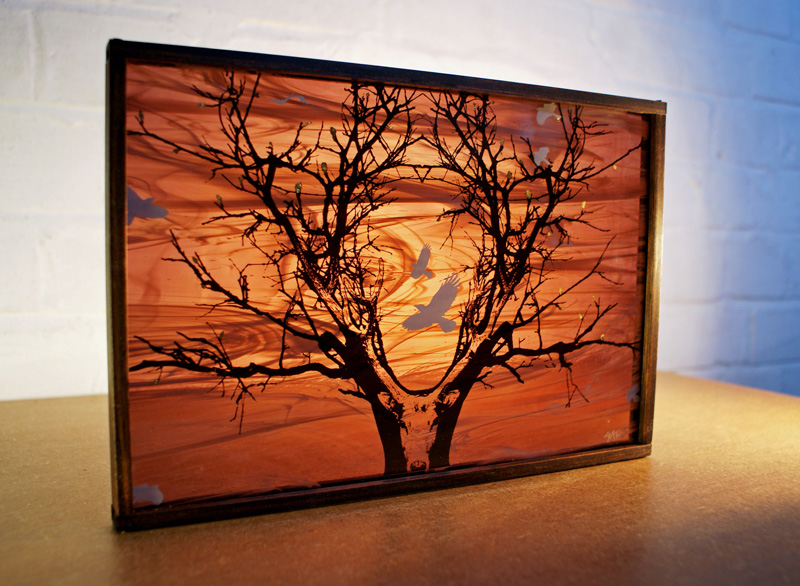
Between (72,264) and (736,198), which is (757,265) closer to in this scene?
(736,198)

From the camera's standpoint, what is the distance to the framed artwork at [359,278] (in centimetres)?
39

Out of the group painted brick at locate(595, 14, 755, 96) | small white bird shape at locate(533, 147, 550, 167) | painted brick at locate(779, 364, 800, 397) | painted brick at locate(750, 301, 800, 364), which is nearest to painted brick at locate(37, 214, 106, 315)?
small white bird shape at locate(533, 147, 550, 167)

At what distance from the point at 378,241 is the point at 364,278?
3 cm

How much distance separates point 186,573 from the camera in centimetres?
34

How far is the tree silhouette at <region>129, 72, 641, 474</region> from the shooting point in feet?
1.33

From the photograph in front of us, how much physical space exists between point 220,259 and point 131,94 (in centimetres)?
12

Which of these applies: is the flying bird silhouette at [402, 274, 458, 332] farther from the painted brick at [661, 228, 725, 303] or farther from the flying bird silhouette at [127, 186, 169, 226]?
the painted brick at [661, 228, 725, 303]

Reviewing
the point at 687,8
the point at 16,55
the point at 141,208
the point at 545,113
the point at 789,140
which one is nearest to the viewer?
the point at 141,208

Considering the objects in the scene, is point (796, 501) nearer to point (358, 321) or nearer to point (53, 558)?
point (358, 321)

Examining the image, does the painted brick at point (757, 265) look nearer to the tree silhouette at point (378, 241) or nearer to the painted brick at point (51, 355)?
the tree silhouette at point (378, 241)

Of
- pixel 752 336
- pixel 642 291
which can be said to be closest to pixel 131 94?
pixel 642 291

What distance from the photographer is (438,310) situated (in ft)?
1.50

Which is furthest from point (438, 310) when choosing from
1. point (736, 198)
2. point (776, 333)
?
point (776, 333)

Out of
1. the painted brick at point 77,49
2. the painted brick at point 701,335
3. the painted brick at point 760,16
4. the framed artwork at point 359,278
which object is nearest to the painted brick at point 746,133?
the painted brick at point 760,16
